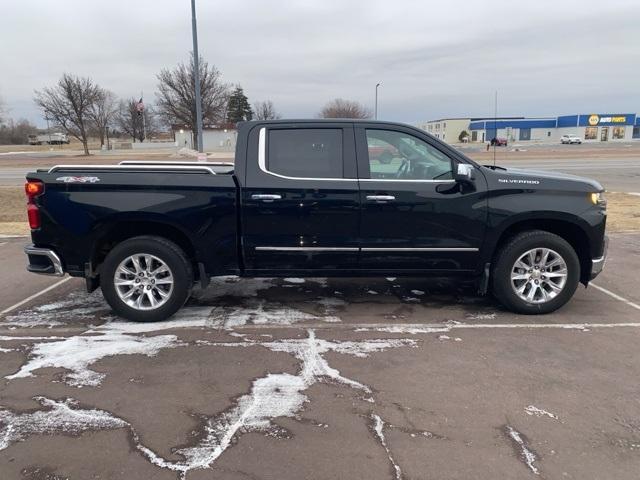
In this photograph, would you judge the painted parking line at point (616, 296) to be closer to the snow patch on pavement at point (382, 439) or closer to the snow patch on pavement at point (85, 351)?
the snow patch on pavement at point (382, 439)

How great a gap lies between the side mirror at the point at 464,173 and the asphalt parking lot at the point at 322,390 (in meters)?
1.38

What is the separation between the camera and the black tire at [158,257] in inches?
196

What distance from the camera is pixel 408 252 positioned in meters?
5.11

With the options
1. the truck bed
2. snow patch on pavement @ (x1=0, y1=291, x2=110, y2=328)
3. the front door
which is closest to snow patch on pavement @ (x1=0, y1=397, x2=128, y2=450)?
snow patch on pavement @ (x1=0, y1=291, x2=110, y2=328)

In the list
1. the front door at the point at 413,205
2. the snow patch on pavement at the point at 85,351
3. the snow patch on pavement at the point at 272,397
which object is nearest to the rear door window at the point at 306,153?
the front door at the point at 413,205

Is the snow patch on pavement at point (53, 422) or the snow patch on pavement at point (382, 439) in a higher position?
the snow patch on pavement at point (53, 422)

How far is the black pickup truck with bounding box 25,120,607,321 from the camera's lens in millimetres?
4934

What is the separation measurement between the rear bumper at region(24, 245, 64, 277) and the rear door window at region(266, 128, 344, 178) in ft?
7.24

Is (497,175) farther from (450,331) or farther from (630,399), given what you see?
(630,399)

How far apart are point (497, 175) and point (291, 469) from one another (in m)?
3.47

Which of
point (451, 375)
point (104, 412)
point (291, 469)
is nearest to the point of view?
point (291, 469)

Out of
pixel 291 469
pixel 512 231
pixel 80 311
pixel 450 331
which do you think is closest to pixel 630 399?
pixel 450 331

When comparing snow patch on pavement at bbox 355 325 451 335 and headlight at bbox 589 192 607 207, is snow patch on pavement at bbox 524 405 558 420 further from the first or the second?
headlight at bbox 589 192 607 207

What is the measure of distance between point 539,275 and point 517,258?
31 centimetres
